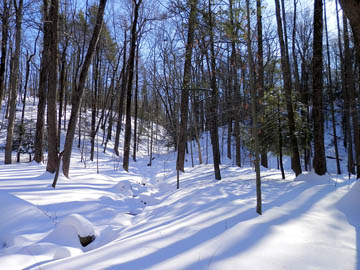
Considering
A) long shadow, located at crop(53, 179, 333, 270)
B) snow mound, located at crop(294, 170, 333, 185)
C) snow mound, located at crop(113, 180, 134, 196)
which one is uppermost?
long shadow, located at crop(53, 179, 333, 270)

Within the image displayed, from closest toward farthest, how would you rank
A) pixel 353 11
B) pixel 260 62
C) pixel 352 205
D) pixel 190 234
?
pixel 190 234 < pixel 353 11 < pixel 352 205 < pixel 260 62

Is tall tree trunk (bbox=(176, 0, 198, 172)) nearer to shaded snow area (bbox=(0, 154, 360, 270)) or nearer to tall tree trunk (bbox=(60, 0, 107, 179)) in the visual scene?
tall tree trunk (bbox=(60, 0, 107, 179))

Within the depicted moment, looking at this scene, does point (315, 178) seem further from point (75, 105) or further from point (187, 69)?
point (75, 105)

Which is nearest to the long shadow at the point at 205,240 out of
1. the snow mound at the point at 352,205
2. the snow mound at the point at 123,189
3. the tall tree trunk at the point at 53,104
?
the snow mound at the point at 352,205

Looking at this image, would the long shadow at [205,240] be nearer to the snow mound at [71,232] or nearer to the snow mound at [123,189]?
the snow mound at [71,232]

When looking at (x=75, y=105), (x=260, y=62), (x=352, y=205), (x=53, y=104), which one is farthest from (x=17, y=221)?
(x=352, y=205)

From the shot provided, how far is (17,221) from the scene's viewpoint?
9.69ft

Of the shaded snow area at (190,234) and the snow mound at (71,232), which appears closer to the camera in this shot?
the shaded snow area at (190,234)

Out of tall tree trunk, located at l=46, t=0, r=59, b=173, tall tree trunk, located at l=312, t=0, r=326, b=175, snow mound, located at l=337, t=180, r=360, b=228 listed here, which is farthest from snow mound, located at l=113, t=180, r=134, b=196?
tall tree trunk, located at l=312, t=0, r=326, b=175

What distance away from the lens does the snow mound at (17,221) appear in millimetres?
2631

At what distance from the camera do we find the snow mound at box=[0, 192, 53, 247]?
2.63 m

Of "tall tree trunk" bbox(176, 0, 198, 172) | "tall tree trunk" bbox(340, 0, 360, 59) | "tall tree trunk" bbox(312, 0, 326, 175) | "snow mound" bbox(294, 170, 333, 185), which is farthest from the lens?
"tall tree trunk" bbox(312, 0, 326, 175)

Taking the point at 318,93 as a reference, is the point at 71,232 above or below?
below

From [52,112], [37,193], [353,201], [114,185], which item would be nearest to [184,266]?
[353,201]
